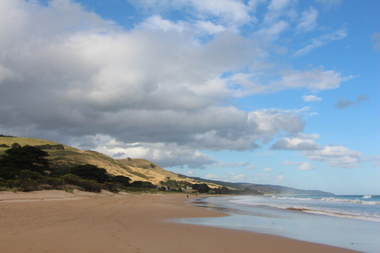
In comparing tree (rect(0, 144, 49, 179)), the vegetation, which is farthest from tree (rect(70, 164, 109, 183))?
tree (rect(0, 144, 49, 179))

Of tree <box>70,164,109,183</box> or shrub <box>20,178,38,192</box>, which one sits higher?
tree <box>70,164,109,183</box>

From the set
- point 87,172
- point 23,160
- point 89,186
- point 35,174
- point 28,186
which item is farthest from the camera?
point 87,172

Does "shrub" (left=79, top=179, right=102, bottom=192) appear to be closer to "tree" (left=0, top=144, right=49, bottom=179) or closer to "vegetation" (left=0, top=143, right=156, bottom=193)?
"vegetation" (left=0, top=143, right=156, bottom=193)

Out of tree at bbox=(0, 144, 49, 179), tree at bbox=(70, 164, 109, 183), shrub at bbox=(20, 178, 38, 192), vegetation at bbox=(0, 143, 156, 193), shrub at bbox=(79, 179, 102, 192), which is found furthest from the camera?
tree at bbox=(70, 164, 109, 183)

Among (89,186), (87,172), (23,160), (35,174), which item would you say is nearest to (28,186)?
(35,174)

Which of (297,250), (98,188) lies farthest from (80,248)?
(98,188)

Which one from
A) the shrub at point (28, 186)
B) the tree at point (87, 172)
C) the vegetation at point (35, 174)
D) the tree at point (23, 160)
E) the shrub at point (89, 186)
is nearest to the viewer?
the shrub at point (28, 186)

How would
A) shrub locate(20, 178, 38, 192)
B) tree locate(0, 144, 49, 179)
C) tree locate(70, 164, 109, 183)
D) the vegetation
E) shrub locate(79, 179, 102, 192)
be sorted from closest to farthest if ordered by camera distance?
shrub locate(20, 178, 38, 192) → the vegetation → shrub locate(79, 179, 102, 192) → tree locate(0, 144, 49, 179) → tree locate(70, 164, 109, 183)

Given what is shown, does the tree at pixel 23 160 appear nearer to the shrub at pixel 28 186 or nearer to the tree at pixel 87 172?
the tree at pixel 87 172

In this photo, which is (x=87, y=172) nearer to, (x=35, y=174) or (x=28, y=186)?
(x=35, y=174)

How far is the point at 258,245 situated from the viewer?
32.7ft

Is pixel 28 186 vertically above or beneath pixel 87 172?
beneath

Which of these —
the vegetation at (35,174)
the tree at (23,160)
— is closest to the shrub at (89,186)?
the vegetation at (35,174)

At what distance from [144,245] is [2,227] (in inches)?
235
